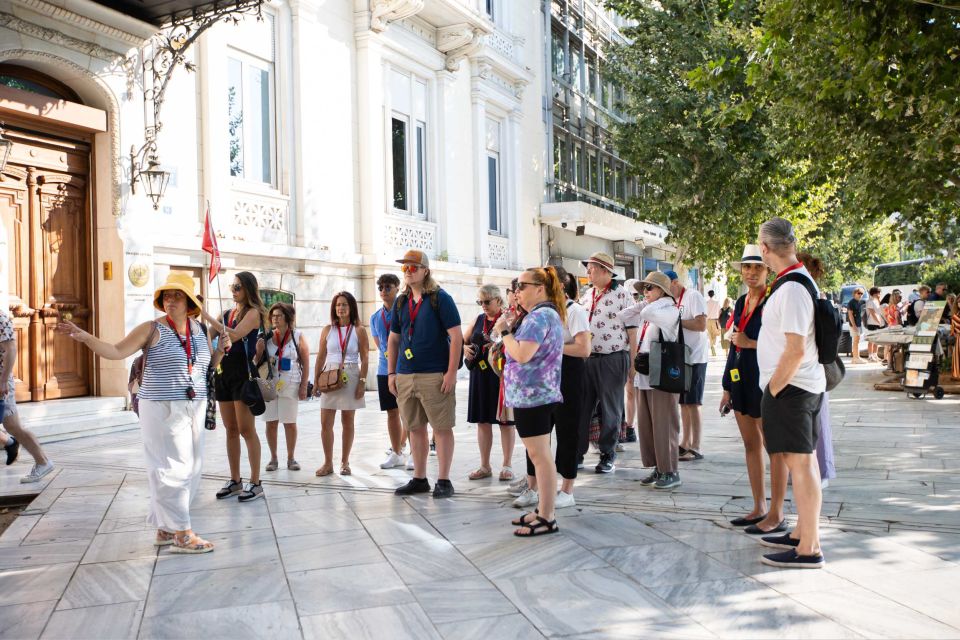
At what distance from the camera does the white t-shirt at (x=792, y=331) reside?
189 inches

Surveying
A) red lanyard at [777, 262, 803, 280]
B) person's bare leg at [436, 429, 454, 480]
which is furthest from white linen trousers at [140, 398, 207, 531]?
red lanyard at [777, 262, 803, 280]

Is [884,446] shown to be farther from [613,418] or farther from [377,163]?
[377,163]

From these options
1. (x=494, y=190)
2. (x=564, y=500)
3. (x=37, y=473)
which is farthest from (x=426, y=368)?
(x=494, y=190)

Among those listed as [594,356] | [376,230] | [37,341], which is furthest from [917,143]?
[37,341]

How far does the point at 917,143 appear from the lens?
10805mm

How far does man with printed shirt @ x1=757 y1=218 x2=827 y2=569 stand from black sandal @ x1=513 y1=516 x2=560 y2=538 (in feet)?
4.54

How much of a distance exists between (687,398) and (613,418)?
1089 millimetres

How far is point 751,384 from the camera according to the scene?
5805mm

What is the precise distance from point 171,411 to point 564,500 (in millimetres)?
2859

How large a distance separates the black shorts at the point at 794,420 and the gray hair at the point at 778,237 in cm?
80

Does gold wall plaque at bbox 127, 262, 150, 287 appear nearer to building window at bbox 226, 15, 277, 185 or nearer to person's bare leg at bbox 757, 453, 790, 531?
building window at bbox 226, 15, 277, 185

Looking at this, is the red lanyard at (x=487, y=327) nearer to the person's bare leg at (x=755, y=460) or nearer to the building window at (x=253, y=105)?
the person's bare leg at (x=755, y=460)

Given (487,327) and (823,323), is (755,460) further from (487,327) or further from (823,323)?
(487,327)

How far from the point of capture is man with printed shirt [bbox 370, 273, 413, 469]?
26.7ft
